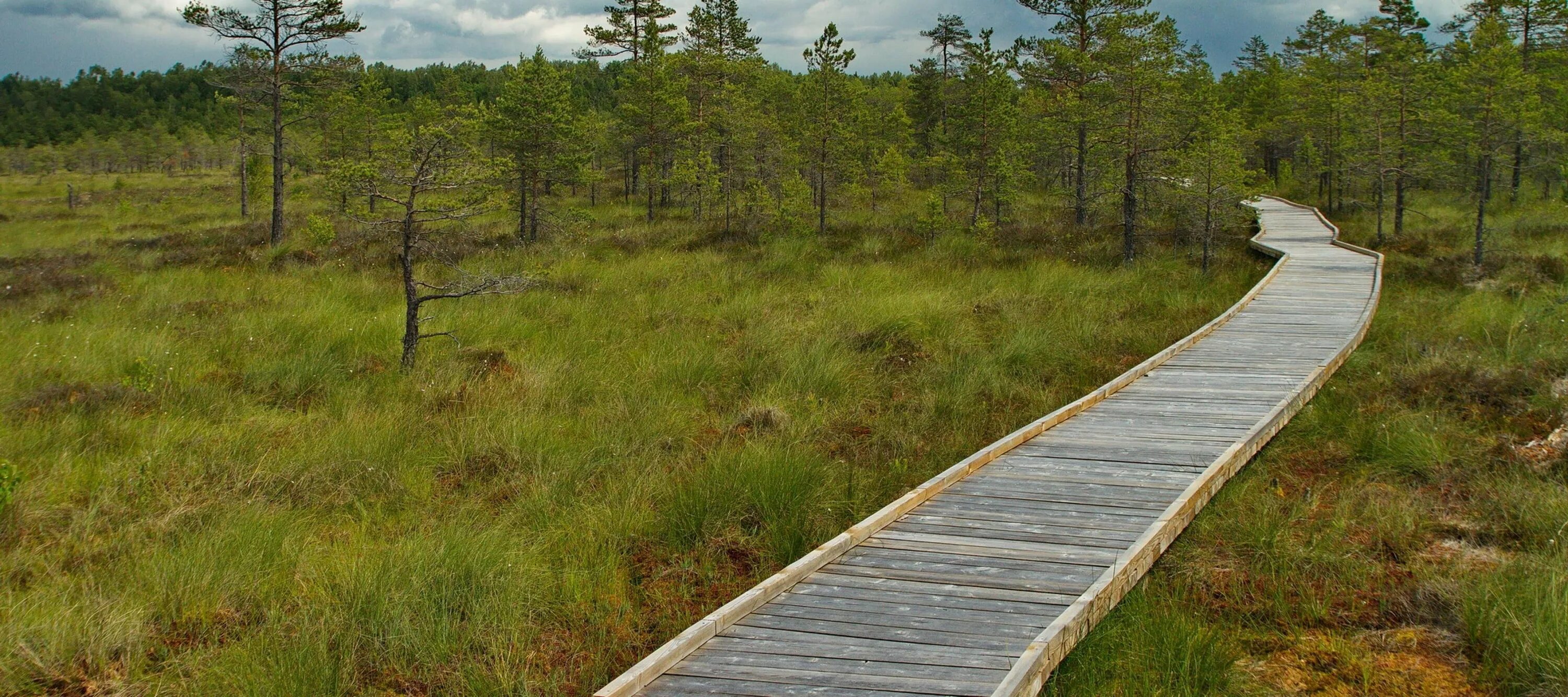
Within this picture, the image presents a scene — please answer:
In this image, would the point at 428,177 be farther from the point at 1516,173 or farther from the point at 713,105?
the point at 1516,173

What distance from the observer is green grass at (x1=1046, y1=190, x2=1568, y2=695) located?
3.97 meters

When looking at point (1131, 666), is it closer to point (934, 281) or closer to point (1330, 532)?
point (1330, 532)

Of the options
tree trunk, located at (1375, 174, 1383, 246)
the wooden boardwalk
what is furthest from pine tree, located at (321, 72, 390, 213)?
the wooden boardwalk

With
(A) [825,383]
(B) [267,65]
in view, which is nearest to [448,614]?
(A) [825,383]

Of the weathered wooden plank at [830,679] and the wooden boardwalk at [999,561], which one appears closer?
the weathered wooden plank at [830,679]

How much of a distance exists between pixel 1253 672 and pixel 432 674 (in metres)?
3.73

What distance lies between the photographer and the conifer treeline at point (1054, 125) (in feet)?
57.3

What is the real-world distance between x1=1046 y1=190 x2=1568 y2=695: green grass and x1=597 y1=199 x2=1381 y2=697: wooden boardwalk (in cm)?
24

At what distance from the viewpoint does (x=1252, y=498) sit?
6.03 metres

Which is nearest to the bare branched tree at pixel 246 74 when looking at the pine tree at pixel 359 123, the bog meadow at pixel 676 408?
the bog meadow at pixel 676 408

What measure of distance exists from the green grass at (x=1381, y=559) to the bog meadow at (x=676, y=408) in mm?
26

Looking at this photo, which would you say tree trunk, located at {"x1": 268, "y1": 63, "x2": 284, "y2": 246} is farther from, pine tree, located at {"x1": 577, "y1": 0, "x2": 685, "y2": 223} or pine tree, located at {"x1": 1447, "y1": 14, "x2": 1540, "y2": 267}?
pine tree, located at {"x1": 1447, "y1": 14, "x2": 1540, "y2": 267}

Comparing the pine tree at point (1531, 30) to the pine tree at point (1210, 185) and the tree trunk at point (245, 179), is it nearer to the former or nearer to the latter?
the pine tree at point (1210, 185)

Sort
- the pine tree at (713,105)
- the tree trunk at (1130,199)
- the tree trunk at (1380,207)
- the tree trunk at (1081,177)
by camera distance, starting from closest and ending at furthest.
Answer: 1. the tree trunk at (1130,199)
2. the tree trunk at (1380,207)
3. the tree trunk at (1081,177)
4. the pine tree at (713,105)
